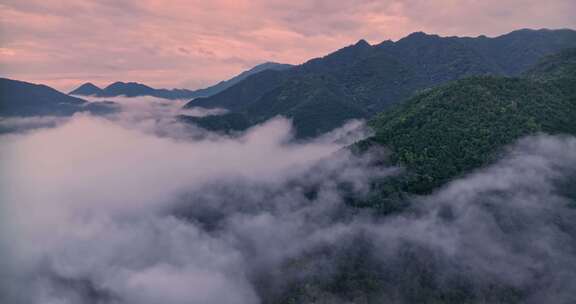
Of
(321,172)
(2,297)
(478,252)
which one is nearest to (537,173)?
(478,252)

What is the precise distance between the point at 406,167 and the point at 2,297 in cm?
16254

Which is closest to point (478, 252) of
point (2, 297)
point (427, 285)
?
point (427, 285)

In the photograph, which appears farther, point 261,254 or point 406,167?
point 261,254

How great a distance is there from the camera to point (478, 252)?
120 m

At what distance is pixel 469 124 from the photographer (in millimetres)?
139375

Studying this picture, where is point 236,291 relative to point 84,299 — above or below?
above

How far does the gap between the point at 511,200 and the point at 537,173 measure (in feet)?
52.7

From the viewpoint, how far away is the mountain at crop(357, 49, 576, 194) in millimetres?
132625

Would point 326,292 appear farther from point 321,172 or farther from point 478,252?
point 321,172

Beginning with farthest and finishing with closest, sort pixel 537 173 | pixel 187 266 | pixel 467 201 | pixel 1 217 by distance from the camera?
pixel 187 266 < pixel 537 173 < pixel 467 201 < pixel 1 217

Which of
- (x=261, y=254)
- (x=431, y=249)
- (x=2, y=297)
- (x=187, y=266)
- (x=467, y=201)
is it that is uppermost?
(x=467, y=201)

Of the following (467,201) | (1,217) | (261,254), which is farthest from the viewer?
(261,254)

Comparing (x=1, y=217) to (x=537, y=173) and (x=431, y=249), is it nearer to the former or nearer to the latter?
(x=431, y=249)

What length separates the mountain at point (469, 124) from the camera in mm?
132625
